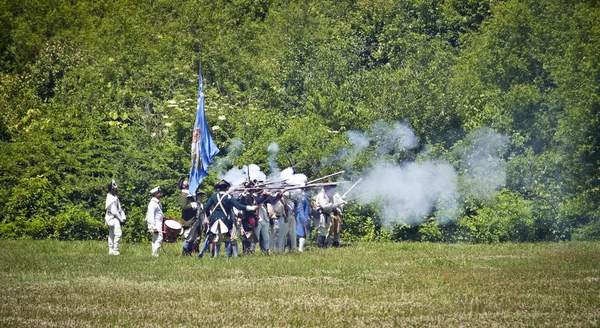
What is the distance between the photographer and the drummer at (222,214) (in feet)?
74.3

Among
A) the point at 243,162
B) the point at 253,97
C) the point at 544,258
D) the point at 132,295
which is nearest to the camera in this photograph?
the point at 132,295

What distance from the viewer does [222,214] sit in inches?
896

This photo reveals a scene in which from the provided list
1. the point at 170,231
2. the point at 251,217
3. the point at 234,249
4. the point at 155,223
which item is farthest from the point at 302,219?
the point at 155,223

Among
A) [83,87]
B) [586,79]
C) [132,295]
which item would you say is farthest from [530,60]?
[132,295]

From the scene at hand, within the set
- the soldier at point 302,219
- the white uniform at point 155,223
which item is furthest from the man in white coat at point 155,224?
the soldier at point 302,219

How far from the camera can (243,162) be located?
33812 millimetres

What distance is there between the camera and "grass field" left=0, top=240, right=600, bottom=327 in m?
14.0

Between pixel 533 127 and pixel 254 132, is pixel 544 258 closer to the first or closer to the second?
pixel 533 127

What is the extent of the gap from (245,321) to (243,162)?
20.1m

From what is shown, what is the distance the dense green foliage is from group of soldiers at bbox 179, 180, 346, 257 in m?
5.07

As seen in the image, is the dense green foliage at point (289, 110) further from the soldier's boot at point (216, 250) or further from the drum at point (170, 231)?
the soldier's boot at point (216, 250)

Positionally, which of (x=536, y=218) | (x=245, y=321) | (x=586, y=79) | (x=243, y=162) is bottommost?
(x=245, y=321)

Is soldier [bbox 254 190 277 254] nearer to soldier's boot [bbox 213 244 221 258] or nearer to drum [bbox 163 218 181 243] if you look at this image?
soldier's boot [bbox 213 244 221 258]

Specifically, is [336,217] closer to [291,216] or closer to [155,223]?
[291,216]
